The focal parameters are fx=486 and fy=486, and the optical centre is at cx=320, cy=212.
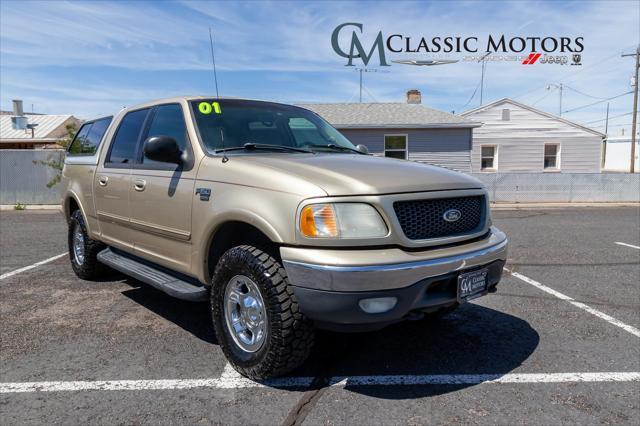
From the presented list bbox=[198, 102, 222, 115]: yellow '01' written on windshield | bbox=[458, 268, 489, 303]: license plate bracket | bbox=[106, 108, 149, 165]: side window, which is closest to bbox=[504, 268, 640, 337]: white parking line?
bbox=[458, 268, 489, 303]: license plate bracket

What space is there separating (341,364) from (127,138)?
2.97 meters

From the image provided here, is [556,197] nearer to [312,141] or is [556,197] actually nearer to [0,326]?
[312,141]

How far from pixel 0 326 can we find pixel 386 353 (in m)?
3.37

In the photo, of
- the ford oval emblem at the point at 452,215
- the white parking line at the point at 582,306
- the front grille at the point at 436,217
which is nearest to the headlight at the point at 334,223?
the front grille at the point at 436,217

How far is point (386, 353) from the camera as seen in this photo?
12.0 ft

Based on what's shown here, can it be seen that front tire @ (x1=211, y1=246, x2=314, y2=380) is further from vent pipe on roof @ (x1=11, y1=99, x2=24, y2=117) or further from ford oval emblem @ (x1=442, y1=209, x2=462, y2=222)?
vent pipe on roof @ (x1=11, y1=99, x2=24, y2=117)

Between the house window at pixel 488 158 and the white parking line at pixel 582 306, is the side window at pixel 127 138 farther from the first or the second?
the house window at pixel 488 158

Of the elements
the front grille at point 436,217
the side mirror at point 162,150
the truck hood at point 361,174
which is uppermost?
the side mirror at point 162,150

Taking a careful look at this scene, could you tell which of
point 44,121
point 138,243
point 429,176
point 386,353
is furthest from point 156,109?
point 44,121

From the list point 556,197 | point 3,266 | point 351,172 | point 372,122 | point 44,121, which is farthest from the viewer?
point 44,121

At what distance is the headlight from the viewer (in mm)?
2760

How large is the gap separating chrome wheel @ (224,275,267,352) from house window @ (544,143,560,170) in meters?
23.3

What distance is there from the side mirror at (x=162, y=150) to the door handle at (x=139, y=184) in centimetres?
54

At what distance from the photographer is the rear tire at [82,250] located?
5469 mm
